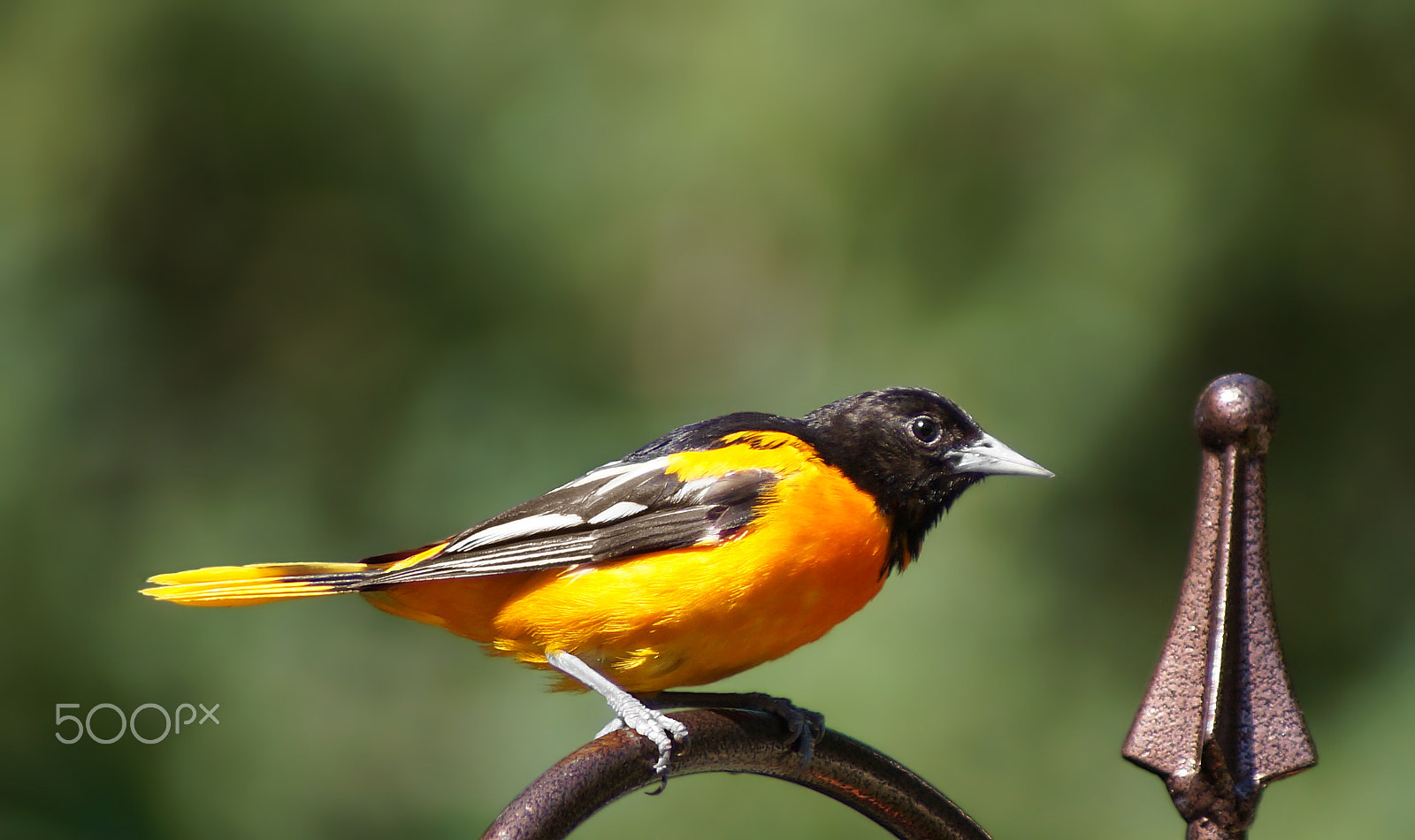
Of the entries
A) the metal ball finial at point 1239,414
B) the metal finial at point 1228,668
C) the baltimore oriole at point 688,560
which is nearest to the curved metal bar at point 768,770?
the baltimore oriole at point 688,560

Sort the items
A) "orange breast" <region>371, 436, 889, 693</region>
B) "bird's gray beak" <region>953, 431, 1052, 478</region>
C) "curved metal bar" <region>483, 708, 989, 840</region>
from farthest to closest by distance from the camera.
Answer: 1. "bird's gray beak" <region>953, 431, 1052, 478</region>
2. "orange breast" <region>371, 436, 889, 693</region>
3. "curved metal bar" <region>483, 708, 989, 840</region>

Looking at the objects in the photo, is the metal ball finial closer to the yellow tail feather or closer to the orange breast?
the orange breast

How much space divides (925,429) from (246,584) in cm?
135

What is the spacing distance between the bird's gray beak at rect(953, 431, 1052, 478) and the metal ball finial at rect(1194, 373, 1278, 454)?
1197 millimetres

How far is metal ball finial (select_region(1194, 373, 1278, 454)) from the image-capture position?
1.36m

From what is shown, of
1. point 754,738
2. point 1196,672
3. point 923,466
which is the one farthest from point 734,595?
point 1196,672

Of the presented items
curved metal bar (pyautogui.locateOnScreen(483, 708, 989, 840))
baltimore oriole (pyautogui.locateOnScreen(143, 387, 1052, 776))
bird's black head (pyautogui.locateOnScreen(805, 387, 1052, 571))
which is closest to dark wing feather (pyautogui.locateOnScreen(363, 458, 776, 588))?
baltimore oriole (pyautogui.locateOnScreen(143, 387, 1052, 776))

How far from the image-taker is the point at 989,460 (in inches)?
104

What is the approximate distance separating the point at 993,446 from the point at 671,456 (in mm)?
666

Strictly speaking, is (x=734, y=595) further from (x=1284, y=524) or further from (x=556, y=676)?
(x=1284, y=524)

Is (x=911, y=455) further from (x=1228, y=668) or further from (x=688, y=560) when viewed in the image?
Answer: (x=1228, y=668)

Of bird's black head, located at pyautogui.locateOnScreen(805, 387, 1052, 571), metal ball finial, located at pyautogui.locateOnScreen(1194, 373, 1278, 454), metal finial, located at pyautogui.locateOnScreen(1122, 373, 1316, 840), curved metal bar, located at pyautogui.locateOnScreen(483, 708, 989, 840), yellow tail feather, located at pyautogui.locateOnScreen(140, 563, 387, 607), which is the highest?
bird's black head, located at pyautogui.locateOnScreen(805, 387, 1052, 571)

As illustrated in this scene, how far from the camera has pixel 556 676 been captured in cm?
244

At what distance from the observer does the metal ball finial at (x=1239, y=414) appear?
1359mm
